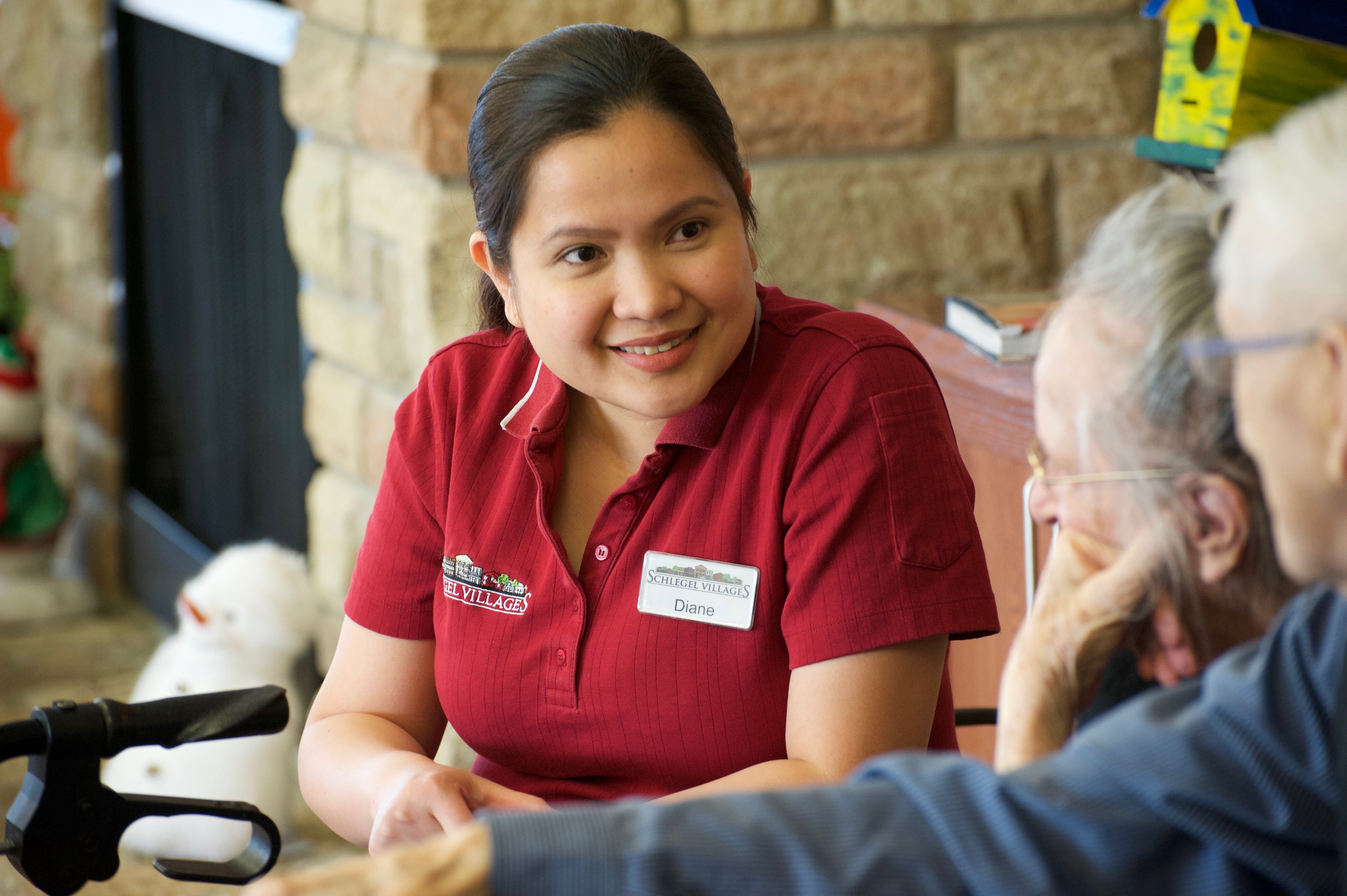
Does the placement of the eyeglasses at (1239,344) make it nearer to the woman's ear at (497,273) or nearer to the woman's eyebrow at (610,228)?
the woman's eyebrow at (610,228)

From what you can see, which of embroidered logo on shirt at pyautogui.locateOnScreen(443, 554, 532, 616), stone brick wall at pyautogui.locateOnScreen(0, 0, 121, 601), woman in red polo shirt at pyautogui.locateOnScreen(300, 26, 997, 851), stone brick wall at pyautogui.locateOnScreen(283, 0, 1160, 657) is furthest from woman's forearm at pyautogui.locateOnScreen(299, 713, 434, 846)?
stone brick wall at pyautogui.locateOnScreen(0, 0, 121, 601)

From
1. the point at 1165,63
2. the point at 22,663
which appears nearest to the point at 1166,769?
the point at 1165,63

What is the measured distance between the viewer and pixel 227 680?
2.49 m

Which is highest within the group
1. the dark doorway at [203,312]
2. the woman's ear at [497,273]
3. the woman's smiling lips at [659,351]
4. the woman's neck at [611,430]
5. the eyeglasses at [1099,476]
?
the eyeglasses at [1099,476]

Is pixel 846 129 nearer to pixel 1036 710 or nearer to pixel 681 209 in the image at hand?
pixel 681 209

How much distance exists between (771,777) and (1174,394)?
589 mm

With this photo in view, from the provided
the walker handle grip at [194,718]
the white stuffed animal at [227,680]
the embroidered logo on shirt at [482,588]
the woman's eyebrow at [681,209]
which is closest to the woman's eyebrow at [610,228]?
the woman's eyebrow at [681,209]

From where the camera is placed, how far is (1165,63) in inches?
69.0

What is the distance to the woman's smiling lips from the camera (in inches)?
51.0

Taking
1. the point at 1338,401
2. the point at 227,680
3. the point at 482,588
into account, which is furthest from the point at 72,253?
the point at 1338,401

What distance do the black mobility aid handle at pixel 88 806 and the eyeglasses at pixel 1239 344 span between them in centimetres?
75

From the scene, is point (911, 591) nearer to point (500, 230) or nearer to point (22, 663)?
point (500, 230)

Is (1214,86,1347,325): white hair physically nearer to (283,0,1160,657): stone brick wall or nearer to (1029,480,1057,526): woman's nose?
(1029,480,1057,526): woman's nose

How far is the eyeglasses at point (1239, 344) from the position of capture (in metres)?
0.66
